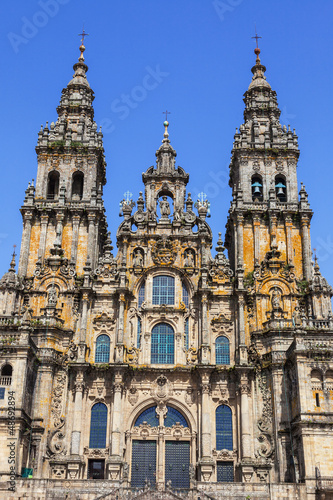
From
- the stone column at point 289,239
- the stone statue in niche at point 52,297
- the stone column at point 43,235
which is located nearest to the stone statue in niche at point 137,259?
the stone statue in niche at point 52,297

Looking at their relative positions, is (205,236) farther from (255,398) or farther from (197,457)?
(197,457)

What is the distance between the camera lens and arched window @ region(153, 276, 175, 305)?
45.6 m

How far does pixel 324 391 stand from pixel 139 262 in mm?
15510

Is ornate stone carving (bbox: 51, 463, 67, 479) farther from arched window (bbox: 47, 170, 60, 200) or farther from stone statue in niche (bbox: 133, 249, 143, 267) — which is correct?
arched window (bbox: 47, 170, 60, 200)

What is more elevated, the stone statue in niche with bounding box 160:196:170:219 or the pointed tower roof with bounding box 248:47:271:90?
the pointed tower roof with bounding box 248:47:271:90

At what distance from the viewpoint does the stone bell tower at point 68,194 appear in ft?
155

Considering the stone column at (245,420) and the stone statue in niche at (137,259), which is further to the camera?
the stone statue in niche at (137,259)

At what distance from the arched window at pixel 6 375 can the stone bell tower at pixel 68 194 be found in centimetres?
859

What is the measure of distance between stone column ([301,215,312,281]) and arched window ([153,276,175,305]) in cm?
908

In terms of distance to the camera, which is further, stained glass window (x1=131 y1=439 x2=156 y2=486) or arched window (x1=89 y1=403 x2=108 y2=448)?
arched window (x1=89 y1=403 x2=108 y2=448)

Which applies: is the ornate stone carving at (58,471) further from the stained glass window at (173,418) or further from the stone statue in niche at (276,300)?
the stone statue in niche at (276,300)

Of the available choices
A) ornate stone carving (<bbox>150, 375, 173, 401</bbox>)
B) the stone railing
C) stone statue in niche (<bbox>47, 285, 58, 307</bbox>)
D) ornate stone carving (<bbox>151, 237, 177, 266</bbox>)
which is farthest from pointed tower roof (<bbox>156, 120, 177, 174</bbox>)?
the stone railing

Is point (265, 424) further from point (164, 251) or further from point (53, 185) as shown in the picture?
point (53, 185)

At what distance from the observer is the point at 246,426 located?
4091 cm
